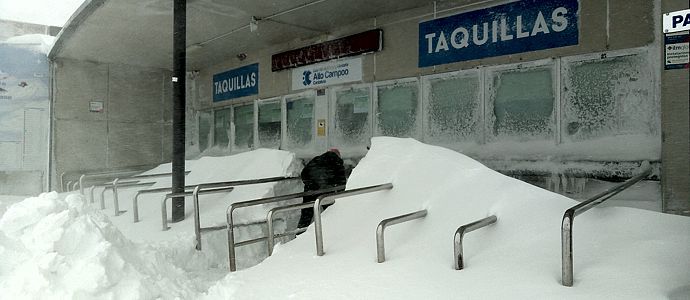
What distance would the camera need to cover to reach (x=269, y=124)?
25.2ft

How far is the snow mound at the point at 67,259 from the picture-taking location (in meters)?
2.24

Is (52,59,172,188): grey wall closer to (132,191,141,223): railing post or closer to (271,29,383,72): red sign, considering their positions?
(132,191,141,223): railing post

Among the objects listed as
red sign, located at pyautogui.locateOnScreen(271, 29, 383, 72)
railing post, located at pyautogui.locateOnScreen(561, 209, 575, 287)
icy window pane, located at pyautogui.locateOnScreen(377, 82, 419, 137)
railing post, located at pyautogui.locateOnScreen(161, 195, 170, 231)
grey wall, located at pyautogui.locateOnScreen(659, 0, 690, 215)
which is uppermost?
red sign, located at pyautogui.locateOnScreen(271, 29, 383, 72)

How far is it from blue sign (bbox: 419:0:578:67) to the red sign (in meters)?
0.72

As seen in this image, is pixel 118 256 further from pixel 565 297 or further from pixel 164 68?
pixel 164 68

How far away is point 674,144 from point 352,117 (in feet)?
12.5

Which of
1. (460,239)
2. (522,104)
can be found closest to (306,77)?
(522,104)

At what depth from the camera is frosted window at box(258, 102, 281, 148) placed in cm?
753

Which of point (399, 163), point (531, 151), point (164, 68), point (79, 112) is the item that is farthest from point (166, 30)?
point (531, 151)

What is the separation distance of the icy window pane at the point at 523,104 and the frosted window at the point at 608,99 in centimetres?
17

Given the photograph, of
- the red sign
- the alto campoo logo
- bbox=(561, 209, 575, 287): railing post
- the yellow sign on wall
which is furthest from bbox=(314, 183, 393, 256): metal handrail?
the alto campoo logo

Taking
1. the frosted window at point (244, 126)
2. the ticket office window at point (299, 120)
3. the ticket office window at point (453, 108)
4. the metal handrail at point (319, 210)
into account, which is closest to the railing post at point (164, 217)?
the metal handrail at point (319, 210)

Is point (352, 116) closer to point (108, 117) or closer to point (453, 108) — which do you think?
point (453, 108)

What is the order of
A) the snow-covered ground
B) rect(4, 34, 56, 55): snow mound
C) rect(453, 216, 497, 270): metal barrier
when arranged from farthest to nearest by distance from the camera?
rect(4, 34, 56, 55): snow mound < rect(453, 216, 497, 270): metal barrier < the snow-covered ground
